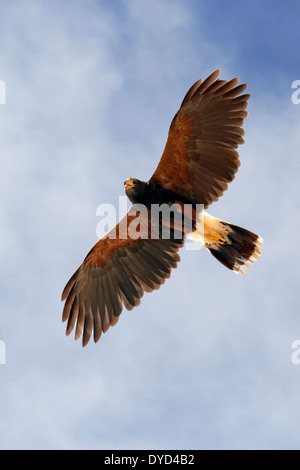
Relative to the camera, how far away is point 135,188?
11.2 m

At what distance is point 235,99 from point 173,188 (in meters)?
1.84

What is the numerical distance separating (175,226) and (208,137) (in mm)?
1775

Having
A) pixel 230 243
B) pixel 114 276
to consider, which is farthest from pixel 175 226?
pixel 114 276

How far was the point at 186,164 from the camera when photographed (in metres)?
11.2

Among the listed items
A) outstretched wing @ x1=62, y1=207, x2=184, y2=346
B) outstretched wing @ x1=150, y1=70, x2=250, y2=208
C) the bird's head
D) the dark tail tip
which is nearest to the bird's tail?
the dark tail tip

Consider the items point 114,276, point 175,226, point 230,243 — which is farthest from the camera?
point 114,276

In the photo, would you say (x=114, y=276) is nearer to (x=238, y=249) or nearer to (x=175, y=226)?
(x=175, y=226)

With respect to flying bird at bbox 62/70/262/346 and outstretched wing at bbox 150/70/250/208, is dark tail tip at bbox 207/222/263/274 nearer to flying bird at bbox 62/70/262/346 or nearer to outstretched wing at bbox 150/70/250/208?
flying bird at bbox 62/70/262/346

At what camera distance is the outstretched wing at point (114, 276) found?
39.8 ft

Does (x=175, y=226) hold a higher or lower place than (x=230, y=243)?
higher

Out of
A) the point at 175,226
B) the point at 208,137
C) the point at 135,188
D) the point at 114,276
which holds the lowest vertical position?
the point at 114,276

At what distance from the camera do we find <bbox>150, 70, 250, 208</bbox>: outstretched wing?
10719 mm

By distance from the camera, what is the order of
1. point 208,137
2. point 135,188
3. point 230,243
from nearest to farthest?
point 208,137 < point 135,188 < point 230,243
